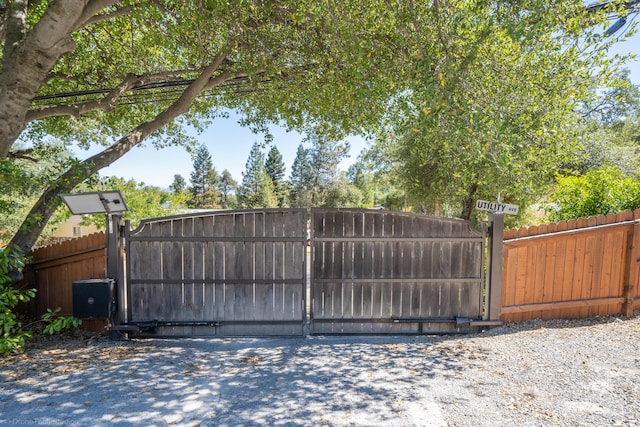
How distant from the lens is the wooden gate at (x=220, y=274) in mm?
4332

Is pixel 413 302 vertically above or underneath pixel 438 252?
underneath

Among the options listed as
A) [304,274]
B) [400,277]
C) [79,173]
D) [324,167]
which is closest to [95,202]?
[79,173]

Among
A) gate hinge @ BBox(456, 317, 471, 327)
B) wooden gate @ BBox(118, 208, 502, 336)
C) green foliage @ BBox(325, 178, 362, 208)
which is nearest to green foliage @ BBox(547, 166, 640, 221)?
wooden gate @ BBox(118, 208, 502, 336)

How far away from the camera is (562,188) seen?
19.8ft

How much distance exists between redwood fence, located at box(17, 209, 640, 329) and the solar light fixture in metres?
0.52

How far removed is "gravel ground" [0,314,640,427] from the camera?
2.57 m

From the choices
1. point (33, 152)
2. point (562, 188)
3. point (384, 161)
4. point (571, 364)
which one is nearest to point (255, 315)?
point (571, 364)

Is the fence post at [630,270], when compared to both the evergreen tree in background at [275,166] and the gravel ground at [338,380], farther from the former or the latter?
the evergreen tree in background at [275,166]

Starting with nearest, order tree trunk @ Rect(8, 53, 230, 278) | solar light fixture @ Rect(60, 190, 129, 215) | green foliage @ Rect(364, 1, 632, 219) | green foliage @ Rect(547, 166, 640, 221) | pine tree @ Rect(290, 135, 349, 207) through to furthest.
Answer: green foliage @ Rect(364, 1, 632, 219), solar light fixture @ Rect(60, 190, 129, 215), tree trunk @ Rect(8, 53, 230, 278), green foliage @ Rect(547, 166, 640, 221), pine tree @ Rect(290, 135, 349, 207)

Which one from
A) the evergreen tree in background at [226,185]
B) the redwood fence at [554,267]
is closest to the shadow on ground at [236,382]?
the redwood fence at [554,267]

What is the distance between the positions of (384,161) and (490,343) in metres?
9.43

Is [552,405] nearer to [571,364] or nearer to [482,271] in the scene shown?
[571,364]

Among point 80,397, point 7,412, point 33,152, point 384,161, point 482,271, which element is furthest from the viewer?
point 384,161

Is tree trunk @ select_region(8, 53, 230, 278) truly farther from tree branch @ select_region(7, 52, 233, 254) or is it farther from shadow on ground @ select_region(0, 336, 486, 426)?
shadow on ground @ select_region(0, 336, 486, 426)
